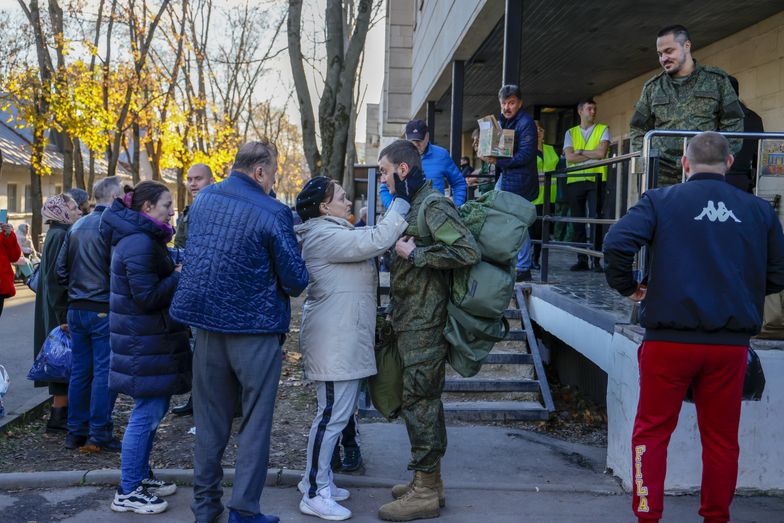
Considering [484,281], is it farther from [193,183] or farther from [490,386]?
[193,183]

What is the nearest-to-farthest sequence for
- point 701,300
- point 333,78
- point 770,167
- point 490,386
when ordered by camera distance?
point 701,300 → point 770,167 → point 490,386 → point 333,78

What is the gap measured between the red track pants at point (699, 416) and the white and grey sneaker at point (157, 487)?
276 centimetres

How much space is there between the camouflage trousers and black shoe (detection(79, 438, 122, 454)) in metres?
2.53

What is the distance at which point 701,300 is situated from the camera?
378 cm

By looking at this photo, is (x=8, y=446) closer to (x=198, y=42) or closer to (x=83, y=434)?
(x=83, y=434)

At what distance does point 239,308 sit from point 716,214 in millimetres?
2351

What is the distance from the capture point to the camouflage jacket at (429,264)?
4.34 meters

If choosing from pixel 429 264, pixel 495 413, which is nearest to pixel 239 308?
pixel 429 264

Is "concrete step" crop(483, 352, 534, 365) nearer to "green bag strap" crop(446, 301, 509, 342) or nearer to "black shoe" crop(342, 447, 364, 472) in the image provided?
"black shoe" crop(342, 447, 364, 472)

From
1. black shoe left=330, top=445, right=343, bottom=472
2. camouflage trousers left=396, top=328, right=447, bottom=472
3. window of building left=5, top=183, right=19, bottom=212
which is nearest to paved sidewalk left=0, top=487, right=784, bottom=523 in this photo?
black shoe left=330, top=445, right=343, bottom=472

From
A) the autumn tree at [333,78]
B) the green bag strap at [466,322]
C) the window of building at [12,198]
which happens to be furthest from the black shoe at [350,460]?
the window of building at [12,198]

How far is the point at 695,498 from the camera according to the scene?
16.2 feet

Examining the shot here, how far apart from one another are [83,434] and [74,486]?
2.97ft

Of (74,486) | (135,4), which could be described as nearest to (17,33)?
(135,4)
